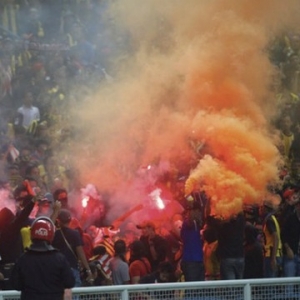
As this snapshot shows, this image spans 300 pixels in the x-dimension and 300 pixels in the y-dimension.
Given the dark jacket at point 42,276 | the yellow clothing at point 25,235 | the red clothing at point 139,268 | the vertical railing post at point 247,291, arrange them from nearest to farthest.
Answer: the dark jacket at point 42,276 < the vertical railing post at point 247,291 < the yellow clothing at point 25,235 < the red clothing at point 139,268

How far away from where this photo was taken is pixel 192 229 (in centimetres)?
1092

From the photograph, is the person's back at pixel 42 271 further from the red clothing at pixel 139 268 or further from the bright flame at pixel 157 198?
the bright flame at pixel 157 198

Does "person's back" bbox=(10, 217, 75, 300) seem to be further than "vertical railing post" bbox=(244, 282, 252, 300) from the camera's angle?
No

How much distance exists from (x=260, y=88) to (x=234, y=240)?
2680 mm

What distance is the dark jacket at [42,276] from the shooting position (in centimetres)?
747

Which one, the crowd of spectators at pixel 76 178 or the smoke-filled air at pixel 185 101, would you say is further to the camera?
the smoke-filled air at pixel 185 101

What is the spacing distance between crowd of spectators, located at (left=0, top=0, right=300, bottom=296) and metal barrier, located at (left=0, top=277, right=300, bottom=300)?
4.93 ft

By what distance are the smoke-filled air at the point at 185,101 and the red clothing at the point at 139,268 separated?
1359 mm

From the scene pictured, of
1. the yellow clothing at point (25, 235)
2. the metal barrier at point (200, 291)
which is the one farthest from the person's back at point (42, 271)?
the yellow clothing at point (25, 235)

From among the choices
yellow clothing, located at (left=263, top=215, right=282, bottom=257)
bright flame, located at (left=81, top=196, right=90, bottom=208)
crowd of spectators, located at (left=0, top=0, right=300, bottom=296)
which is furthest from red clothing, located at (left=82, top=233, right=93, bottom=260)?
yellow clothing, located at (left=263, top=215, right=282, bottom=257)

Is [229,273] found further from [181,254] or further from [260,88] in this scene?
[260,88]

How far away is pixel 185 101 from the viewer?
1266 cm

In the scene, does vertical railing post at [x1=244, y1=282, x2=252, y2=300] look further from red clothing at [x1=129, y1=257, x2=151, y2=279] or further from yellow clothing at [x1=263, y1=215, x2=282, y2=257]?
yellow clothing at [x1=263, y1=215, x2=282, y2=257]

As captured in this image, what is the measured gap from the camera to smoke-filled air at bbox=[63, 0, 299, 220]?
39.0 ft
